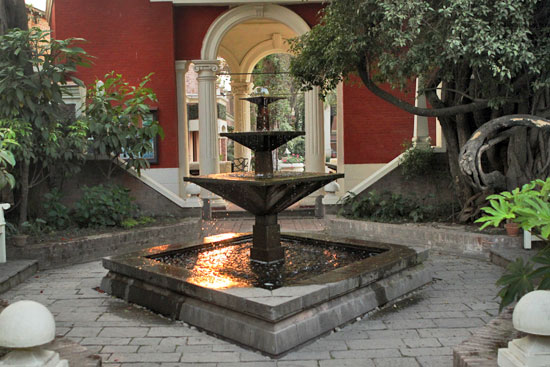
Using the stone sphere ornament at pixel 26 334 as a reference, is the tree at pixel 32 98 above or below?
above

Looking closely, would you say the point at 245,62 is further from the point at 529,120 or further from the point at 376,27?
the point at 529,120

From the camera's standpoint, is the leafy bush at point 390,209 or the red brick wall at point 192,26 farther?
the red brick wall at point 192,26

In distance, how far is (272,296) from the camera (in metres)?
4.37

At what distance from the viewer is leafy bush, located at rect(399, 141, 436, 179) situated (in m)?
9.55

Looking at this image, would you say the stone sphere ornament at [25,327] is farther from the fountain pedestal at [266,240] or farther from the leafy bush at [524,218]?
Result: the fountain pedestal at [266,240]

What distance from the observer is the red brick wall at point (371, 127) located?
1284 centimetres

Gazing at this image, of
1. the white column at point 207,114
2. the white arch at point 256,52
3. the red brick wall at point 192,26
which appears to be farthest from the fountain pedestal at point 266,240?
the white arch at point 256,52

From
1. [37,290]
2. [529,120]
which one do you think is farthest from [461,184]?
[37,290]

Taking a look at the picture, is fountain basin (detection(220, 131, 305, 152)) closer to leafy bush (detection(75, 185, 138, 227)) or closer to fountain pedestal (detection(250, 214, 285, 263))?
fountain pedestal (detection(250, 214, 285, 263))

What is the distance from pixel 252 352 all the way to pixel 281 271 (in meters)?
1.61

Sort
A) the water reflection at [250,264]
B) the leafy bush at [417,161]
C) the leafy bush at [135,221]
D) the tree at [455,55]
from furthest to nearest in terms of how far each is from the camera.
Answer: the leafy bush at [417,161] < the leafy bush at [135,221] < the tree at [455,55] < the water reflection at [250,264]

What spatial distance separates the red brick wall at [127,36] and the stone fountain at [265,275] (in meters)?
7.00

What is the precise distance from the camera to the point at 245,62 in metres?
18.3

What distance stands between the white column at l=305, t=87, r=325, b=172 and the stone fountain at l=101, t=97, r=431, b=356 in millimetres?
5719
